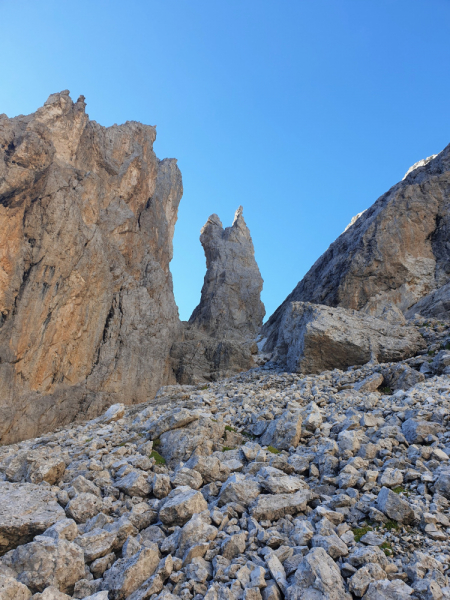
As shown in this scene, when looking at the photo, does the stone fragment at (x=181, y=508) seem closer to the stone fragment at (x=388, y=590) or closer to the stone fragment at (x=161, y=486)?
the stone fragment at (x=161, y=486)

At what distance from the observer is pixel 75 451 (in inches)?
442

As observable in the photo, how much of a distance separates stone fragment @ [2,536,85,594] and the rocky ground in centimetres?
2

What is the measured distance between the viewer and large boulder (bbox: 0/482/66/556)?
674 centimetres

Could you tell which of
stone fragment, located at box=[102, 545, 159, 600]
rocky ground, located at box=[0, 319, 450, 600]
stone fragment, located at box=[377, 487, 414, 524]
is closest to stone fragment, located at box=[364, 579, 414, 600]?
rocky ground, located at box=[0, 319, 450, 600]

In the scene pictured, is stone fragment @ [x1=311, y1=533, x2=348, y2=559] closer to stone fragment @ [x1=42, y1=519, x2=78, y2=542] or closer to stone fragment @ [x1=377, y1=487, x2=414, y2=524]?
stone fragment @ [x1=377, y1=487, x2=414, y2=524]

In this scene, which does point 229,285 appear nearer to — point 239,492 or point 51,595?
point 239,492

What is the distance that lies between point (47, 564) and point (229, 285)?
64938 millimetres

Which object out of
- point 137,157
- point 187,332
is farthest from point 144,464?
point 137,157

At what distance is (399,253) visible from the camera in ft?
150

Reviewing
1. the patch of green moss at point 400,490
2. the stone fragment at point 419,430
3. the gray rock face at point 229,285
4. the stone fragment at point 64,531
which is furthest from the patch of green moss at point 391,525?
the gray rock face at point 229,285

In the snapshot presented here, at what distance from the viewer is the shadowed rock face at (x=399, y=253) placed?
1721 inches

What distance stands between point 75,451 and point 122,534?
5076mm

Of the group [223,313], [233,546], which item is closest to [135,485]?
[233,546]

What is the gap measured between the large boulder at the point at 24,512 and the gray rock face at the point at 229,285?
5294 centimetres
